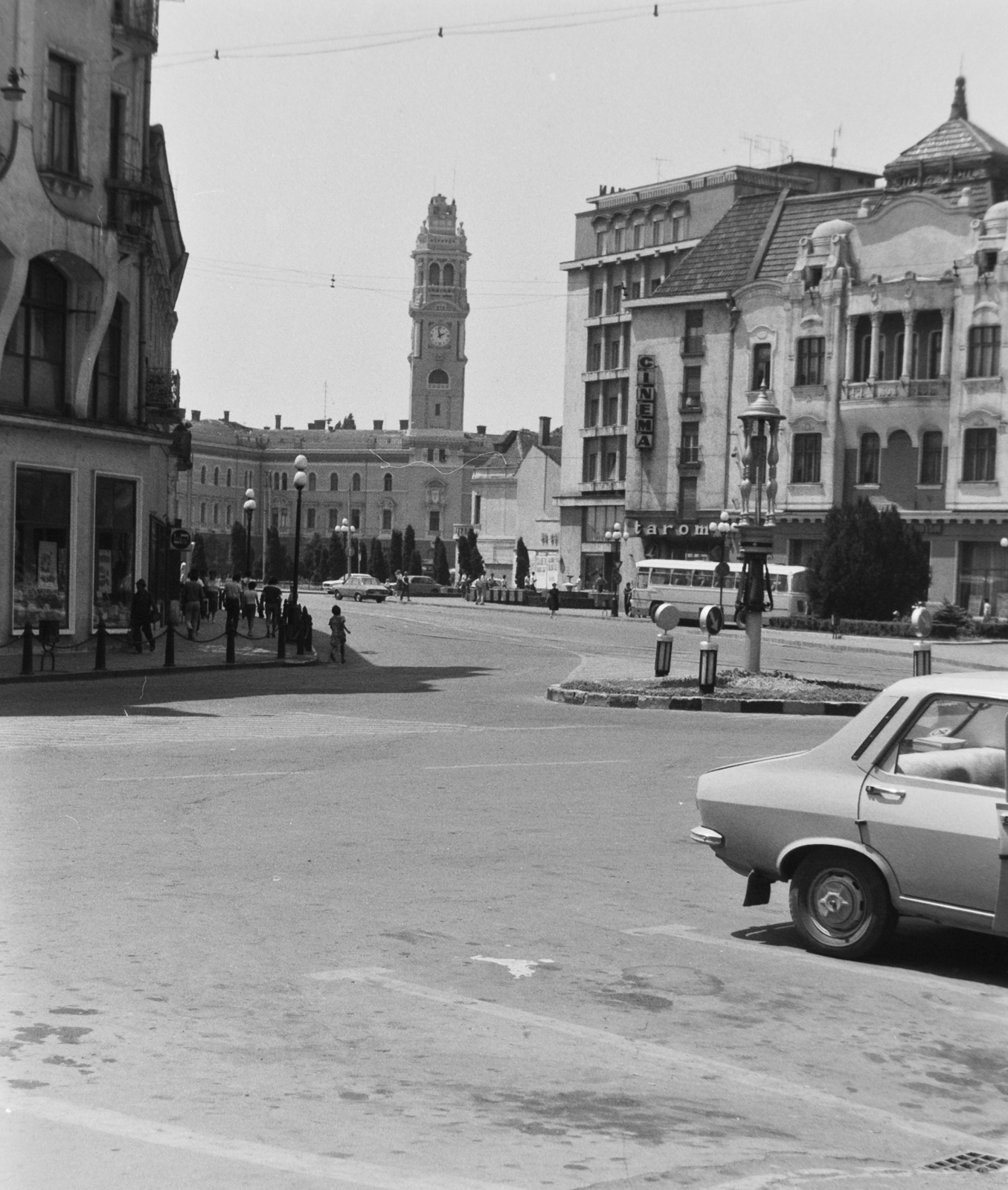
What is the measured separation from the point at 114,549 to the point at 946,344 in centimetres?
4314

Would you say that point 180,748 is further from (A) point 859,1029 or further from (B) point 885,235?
(B) point 885,235

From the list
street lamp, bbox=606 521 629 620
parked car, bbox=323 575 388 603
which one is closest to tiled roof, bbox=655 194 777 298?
street lamp, bbox=606 521 629 620

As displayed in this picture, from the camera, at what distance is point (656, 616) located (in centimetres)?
2583

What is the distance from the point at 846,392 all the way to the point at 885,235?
6.79 meters

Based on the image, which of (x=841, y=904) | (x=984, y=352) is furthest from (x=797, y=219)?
(x=841, y=904)

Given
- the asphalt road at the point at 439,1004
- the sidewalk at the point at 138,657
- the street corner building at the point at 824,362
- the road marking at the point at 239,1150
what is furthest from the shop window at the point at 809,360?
the road marking at the point at 239,1150

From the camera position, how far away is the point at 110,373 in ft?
114

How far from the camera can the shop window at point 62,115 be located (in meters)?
31.3

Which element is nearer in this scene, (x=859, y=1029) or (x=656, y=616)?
(x=859, y=1029)

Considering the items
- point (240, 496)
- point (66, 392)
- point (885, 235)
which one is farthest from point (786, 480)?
point (240, 496)

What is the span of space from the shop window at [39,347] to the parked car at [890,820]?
82.5ft

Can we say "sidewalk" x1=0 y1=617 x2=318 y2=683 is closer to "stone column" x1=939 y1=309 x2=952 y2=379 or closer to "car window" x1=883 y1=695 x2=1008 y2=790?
"car window" x1=883 y1=695 x2=1008 y2=790

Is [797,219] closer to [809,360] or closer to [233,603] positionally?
[809,360]

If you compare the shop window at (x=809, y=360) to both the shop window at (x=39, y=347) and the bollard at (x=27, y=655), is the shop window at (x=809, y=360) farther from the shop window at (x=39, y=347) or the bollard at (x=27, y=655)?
the bollard at (x=27, y=655)
